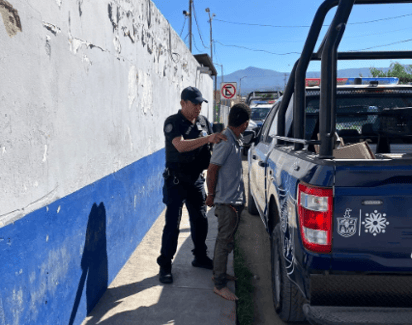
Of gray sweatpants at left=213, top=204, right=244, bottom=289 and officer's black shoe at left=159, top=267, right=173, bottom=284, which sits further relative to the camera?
officer's black shoe at left=159, top=267, right=173, bottom=284

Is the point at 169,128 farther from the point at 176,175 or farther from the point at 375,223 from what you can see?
the point at 375,223

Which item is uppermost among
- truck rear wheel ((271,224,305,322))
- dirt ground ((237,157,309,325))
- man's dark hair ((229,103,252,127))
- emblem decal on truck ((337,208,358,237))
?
man's dark hair ((229,103,252,127))

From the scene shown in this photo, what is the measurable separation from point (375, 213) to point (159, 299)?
84.2 inches

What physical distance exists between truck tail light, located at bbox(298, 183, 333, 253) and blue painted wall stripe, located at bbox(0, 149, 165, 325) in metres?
1.53

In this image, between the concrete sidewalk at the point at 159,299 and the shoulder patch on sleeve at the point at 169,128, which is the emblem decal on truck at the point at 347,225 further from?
the shoulder patch on sleeve at the point at 169,128

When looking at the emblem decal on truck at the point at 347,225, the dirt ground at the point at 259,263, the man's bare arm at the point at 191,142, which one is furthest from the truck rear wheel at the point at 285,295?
the man's bare arm at the point at 191,142

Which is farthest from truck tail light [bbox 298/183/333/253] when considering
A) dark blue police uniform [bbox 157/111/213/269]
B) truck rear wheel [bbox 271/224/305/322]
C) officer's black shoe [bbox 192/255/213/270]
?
officer's black shoe [bbox 192/255/213/270]

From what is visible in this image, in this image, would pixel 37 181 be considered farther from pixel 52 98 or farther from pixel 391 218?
pixel 391 218

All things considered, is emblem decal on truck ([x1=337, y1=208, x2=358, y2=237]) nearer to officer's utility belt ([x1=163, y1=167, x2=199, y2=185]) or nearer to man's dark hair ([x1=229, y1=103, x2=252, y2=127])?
man's dark hair ([x1=229, y1=103, x2=252, y2=127])

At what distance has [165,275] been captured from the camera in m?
3.71

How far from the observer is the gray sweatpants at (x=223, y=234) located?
10.7ft

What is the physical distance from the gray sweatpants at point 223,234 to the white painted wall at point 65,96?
1104mm

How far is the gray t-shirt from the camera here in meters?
3.17

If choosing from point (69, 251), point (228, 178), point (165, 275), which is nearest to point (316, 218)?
point (228, 178)
